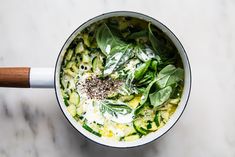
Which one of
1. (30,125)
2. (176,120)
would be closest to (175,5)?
(176,120)

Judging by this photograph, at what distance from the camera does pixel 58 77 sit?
30.4 inches

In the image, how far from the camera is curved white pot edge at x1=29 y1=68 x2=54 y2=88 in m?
0.75

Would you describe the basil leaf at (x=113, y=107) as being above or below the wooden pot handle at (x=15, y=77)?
below

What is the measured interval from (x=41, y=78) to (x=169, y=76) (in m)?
0.20

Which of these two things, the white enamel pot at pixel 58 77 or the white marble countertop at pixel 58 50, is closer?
the white enamel pot at pixel 58 77

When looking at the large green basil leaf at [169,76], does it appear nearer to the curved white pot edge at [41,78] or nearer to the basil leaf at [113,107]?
the basil leaf at [113,107]

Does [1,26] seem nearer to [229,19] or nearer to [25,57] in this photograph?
[25,57]

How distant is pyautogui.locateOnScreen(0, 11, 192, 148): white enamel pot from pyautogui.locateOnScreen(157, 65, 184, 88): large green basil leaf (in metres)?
0.02

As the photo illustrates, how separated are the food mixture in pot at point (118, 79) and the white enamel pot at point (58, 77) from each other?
2cm

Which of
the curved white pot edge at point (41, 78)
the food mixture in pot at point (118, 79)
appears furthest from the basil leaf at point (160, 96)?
the curved white pot edge at point (41, 78)

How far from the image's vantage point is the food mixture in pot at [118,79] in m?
0.82

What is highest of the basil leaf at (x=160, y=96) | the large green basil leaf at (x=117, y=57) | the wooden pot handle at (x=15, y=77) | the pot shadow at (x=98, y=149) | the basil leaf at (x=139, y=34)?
the basil leaf at (x=139, y=34)

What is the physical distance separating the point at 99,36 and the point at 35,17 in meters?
0.12

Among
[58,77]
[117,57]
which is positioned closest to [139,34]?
[117,57]
